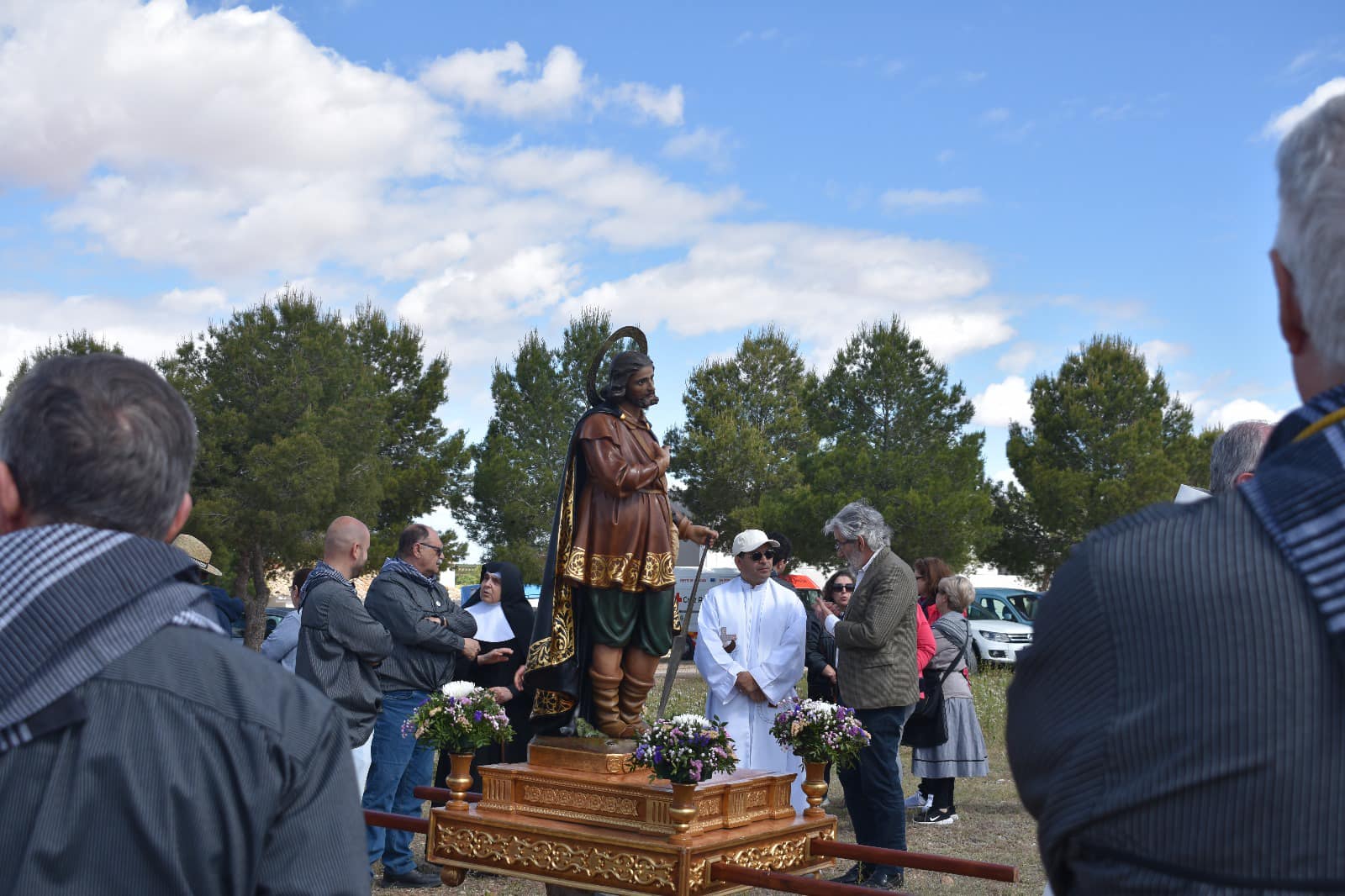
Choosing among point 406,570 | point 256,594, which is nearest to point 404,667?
point 406,570

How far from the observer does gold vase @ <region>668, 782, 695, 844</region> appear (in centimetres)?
526

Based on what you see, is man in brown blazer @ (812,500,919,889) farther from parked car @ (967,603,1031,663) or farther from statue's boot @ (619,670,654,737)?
parked car @ (967,603,1031,663)

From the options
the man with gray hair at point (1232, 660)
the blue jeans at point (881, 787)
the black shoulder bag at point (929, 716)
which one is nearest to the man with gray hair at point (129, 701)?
the man with gray hair at point (1232, 660)

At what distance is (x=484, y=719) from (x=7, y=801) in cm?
467

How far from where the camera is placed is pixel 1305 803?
125cm

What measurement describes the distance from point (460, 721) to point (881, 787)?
7.91 feet

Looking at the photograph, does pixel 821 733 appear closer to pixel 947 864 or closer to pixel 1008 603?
pixel 947 864

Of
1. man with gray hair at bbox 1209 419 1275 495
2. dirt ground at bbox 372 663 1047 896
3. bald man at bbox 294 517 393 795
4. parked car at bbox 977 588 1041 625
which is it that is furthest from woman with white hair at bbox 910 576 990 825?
parked car at bbox 977 588 1041 625

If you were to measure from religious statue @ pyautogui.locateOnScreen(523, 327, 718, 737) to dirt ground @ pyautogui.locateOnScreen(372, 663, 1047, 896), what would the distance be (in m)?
1.54

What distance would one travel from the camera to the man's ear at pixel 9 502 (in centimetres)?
162

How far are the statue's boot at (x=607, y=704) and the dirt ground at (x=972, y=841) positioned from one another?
1487 millimetres

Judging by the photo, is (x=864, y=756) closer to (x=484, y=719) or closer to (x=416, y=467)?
(x=484, y=719)

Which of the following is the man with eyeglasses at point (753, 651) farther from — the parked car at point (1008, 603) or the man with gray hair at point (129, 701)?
the parked car at point (1008, 603)

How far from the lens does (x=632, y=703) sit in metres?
6.02
